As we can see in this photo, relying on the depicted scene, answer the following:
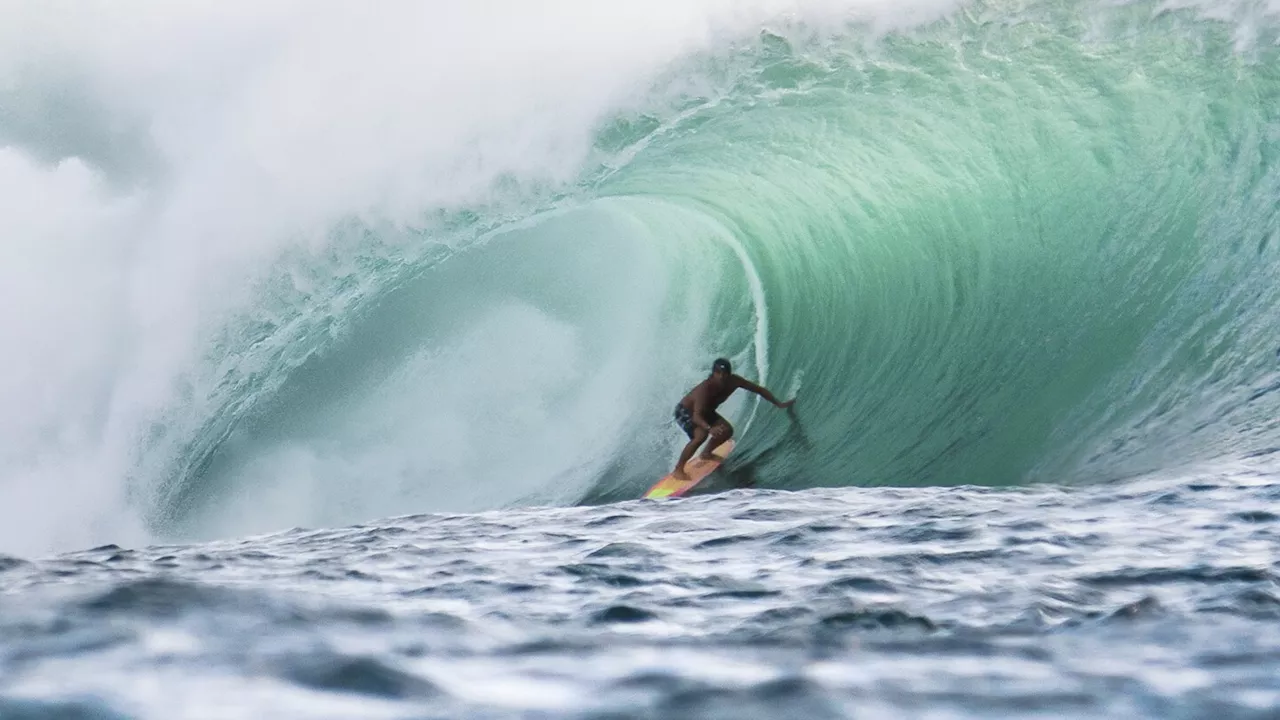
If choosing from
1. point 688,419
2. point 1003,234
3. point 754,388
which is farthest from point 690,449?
point 1003,234

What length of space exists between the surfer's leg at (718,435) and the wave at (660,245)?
283 mm

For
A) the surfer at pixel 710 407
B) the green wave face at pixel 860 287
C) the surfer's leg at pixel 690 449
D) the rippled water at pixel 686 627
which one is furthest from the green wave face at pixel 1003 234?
the rippled water at pixel 686 627

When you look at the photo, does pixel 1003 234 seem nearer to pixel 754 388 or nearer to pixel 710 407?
pixel 754 388

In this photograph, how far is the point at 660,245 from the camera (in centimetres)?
1327

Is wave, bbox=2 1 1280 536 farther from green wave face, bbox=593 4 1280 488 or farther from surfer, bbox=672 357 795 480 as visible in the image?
surfer, bbox=672 357 795 480

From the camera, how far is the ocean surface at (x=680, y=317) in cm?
330

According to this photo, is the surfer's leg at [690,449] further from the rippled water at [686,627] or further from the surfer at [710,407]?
the rippled water at [686,627]

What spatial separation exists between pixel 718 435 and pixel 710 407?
24 cm

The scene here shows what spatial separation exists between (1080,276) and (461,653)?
27.4ft

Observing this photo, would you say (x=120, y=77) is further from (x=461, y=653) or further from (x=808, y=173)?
(x=461, y=653)

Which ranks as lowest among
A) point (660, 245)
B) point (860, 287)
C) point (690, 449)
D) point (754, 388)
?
point (690, 449)

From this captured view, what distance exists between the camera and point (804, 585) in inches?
103

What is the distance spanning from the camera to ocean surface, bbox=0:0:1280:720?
130 inches

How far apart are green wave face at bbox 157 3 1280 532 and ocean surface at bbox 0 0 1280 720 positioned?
4 cm
